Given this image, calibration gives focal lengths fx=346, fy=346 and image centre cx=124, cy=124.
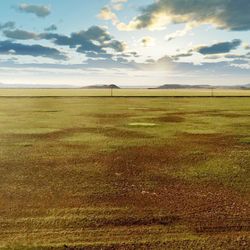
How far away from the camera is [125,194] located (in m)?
11.3

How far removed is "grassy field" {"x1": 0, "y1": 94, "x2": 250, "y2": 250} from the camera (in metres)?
8.14

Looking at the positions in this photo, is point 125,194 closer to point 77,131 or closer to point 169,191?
point 169,191

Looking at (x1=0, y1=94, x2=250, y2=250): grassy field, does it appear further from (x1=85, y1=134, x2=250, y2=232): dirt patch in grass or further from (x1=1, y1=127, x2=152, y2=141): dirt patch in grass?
(x1=1, y1=127, x2=152, y2=141): dirt patch in grass

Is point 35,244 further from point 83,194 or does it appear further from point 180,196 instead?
point 180,196

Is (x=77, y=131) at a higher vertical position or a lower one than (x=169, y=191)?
higher

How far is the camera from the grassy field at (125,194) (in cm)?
814

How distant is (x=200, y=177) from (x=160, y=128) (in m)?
14.8

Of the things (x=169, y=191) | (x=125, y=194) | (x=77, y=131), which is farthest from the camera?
(x=77, y=131)

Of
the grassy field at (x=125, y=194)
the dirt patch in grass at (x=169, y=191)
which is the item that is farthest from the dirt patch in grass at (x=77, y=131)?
the dirt patch in grass at (x=169, y=191)

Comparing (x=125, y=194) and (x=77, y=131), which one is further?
(x=77, y=131)

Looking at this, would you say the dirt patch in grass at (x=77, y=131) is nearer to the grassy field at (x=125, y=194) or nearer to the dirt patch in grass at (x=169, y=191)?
the grassy field at (x=125, y=194)

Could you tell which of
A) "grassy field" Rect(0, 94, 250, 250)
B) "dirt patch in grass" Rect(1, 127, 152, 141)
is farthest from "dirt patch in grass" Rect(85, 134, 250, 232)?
"dirt patch in grass" Rect(1, 127, 152, 141)

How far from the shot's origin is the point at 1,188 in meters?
11.9

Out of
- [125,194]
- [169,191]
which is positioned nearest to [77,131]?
[125,194]
